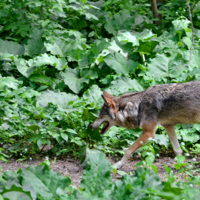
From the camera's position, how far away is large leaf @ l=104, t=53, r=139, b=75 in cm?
787

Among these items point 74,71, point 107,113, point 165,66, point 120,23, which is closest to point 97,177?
point 107,113

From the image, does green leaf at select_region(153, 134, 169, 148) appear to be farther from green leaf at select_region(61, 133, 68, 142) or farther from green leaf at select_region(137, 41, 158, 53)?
green leaf at select_region(137, 41, 158, 53)

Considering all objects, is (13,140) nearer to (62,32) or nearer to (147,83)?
(147,83)

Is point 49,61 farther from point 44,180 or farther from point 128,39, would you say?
point 44,180

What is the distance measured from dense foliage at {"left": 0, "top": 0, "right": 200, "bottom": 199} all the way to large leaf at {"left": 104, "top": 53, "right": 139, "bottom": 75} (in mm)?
24

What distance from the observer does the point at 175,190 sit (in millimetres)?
Result: 3410

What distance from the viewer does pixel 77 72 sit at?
8328 millimetres

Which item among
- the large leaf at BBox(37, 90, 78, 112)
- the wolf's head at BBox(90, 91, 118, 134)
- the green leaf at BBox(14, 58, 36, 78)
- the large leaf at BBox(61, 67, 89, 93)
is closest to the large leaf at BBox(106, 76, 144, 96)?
the large leaf at BBox(61, 67, 89, 93)

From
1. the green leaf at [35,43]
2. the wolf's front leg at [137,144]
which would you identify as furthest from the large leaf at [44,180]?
the green leaf at [35,43]

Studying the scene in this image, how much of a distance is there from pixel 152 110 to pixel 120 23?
478cm

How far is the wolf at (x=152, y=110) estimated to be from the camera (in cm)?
568

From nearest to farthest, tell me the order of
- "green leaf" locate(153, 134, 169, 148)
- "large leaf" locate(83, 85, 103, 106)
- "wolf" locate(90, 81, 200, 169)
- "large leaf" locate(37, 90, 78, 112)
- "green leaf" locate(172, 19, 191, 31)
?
1. "wolf" locate(90, 81, 200, 169)
2. "large leaf" locate(37, 90, 78, 112)
3. "green leaf" locate(153, 134, 169, 148)
4. "large leaf" locate(83, 85, 103, 106)
5. "green leaf" locate(172, 19, 191, 31)

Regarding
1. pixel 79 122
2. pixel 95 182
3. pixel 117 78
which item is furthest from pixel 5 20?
pixel 95 182

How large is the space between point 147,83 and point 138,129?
1273 mm
